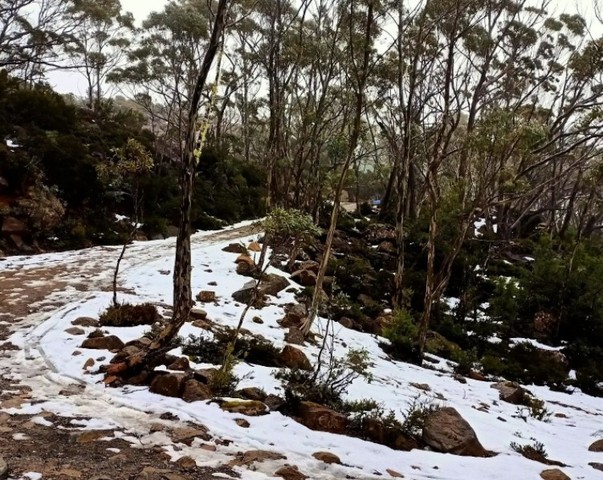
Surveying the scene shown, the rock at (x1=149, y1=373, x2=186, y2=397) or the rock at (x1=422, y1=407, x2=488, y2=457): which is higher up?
the rock at (x1=149, y1=373, x2=186, y2=397)

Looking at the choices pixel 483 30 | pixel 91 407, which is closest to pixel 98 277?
pixel 91 407

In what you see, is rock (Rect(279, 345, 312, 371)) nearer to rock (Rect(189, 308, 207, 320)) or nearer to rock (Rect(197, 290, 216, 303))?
rock (Rect(189, 308, 207, 320))

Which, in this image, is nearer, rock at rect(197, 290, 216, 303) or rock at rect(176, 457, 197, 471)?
rock at rect(176, 457, 197, 471)

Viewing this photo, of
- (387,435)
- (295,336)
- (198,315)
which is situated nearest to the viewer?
(387,435)

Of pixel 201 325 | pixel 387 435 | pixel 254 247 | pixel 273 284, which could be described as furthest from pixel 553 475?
pixel 254 247

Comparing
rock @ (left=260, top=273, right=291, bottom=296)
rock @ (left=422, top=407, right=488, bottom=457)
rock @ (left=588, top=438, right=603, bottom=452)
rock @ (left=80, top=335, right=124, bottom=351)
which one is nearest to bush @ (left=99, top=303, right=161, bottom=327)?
rock @ (left=80, top=335, right=124, bottom=351)

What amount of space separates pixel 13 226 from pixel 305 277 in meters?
7.33

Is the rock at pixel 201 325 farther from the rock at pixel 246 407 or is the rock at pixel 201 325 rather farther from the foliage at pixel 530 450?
the foliage at pixel 530 450

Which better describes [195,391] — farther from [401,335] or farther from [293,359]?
[401,335]

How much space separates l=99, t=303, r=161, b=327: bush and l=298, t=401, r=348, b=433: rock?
3332 mm

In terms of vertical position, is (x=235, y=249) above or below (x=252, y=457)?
above

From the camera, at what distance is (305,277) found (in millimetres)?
12703

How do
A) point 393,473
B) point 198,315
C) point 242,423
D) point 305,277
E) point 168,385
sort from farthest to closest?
point 305,277 < point 198,315 < point 168,385 < point 242,423 < point 393,473

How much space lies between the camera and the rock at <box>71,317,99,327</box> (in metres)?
6.96
